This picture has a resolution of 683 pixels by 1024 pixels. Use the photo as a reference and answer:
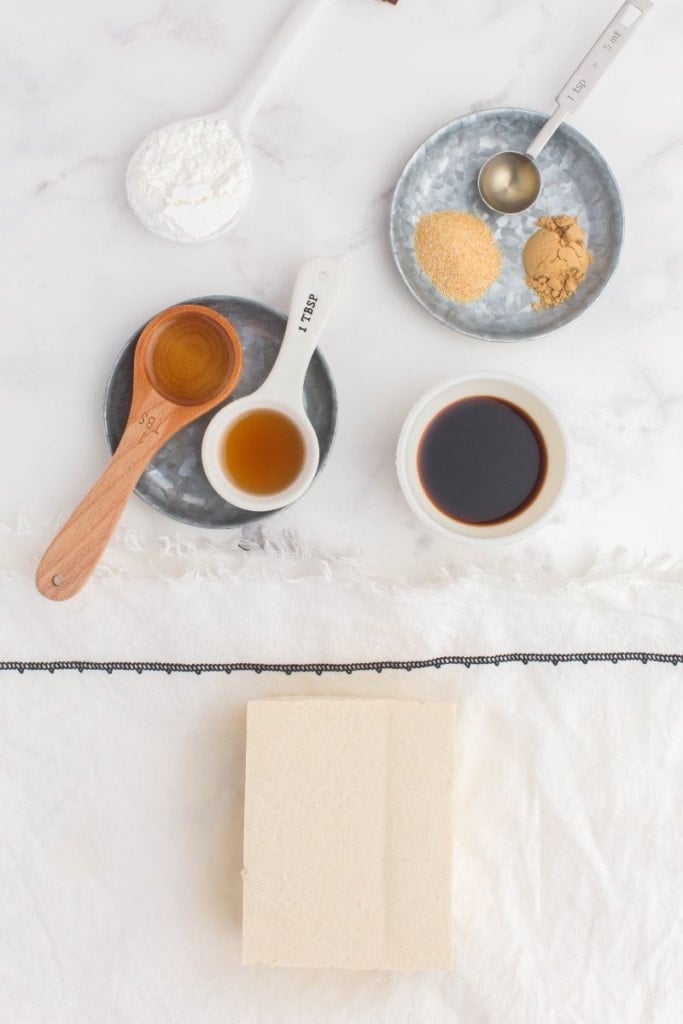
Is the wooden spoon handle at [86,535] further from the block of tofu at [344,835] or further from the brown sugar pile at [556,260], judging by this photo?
the brown sugar pile at [556,260]

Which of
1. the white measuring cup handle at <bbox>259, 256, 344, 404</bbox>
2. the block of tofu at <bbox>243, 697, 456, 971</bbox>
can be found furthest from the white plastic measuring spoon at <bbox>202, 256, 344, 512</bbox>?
the block of tofu at <bbox>243, 697, 456, 971</bbox>

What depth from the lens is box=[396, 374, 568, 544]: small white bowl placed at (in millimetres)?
861

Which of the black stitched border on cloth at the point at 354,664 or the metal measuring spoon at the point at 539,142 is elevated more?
the metal measuring spoon at the point at 539,142

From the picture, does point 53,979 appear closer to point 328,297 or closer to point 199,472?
point 199,472

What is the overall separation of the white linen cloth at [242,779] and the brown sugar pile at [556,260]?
29 cm

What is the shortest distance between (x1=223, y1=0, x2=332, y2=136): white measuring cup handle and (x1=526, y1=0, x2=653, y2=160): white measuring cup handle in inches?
10.2

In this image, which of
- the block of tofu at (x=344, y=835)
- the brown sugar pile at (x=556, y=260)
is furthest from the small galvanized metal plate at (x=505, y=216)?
the block of tofu at (x=344, y=835)

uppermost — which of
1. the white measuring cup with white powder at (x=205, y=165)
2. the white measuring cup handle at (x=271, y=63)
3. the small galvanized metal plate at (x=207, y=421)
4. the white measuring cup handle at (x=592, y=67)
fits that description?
the white measuring cup handle at (x=592, y=67)

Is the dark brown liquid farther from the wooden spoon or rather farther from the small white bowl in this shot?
the wooden spoon

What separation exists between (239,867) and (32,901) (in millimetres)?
208

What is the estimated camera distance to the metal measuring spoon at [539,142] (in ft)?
2.92

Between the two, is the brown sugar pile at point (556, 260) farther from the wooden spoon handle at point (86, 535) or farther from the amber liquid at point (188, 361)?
the wooden spoon handle at point (86, 535)

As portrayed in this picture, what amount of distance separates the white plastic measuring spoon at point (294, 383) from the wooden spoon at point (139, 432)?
0.09ft

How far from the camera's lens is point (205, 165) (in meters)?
0.89
